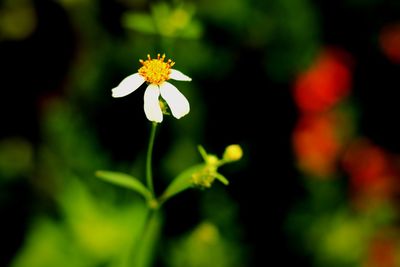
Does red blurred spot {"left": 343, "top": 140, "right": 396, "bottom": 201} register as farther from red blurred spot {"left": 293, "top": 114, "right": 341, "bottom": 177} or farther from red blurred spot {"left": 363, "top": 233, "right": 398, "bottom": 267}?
red blurred spot {"left": 363, "top": 233, "right": 398, "bottom": 267}

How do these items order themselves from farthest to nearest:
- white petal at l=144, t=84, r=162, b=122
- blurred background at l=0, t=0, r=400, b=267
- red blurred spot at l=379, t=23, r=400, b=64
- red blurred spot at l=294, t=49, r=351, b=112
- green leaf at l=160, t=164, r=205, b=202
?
red blurred spot at l=379, t=23, r=400, b=64
red blurred spot at l=294, t=49, r=351, b=112
blurred background at l=0, t=0, r=400, b=267
green leaf at l=160, t=164, r=205, b=202
white petal at l=144, t=84, r=162, b=122

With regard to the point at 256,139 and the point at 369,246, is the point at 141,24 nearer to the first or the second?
the point at 256,139

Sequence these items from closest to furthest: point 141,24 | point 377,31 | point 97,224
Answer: point 141,24 < point 97,224 < point 377,31

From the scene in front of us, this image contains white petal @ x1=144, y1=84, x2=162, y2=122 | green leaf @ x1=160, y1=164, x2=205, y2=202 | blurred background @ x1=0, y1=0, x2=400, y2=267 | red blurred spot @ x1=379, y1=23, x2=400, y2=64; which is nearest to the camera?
white petal @ x1=144, y1=84, x2=162, y2=122

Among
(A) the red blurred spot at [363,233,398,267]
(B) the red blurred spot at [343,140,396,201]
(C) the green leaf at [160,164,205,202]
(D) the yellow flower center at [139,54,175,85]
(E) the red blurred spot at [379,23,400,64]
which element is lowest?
(C) the green leaf at [160,164,205,202]

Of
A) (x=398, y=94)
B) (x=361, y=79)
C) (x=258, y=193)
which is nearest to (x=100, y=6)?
(x=258, y=193)

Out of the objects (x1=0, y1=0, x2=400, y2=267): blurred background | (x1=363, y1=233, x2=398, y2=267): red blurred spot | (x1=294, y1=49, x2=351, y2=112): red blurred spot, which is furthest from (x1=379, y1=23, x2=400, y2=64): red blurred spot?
(x1=363, y1=233, x2=398, y2=267): red blurred spot

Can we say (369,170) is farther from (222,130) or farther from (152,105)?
(152,105)
